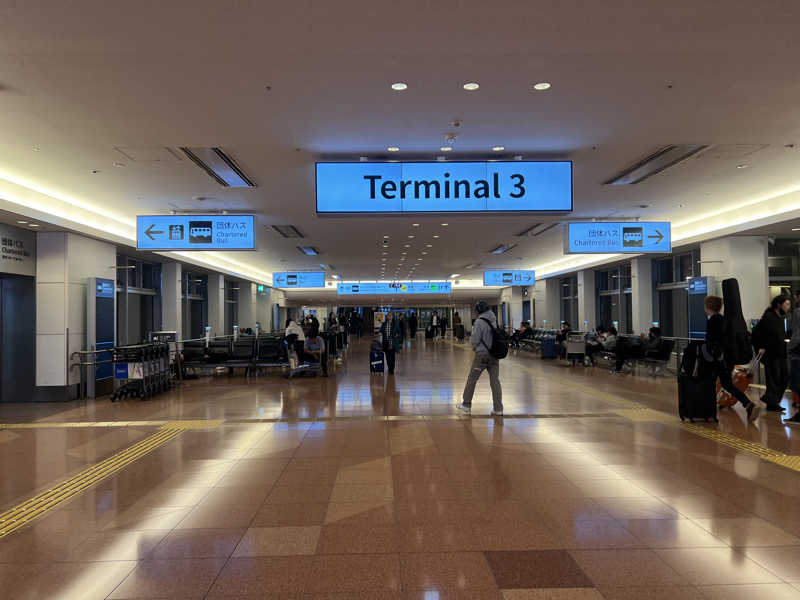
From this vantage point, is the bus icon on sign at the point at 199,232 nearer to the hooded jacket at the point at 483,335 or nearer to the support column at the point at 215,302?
the hooded jacket at the point at 483,335

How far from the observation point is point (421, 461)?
5.59m

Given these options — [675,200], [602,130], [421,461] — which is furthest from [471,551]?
[675,200]

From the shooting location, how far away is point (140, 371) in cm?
1031

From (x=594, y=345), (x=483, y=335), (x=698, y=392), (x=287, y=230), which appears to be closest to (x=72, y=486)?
(x=483, y=335)

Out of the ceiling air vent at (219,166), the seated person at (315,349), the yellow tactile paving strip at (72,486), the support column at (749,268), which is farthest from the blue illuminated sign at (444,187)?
the support column at (749,268)

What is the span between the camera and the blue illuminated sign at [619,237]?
10.7 metres

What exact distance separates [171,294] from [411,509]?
1472cm

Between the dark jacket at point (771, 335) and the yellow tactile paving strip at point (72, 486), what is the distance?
8.49 metres

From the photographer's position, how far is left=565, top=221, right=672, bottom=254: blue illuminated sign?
10.7 m

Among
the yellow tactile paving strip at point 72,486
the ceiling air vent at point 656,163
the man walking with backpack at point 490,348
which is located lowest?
the yellow tactile paving strip at point 72,486

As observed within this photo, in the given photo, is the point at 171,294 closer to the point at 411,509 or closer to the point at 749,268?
the point at 411,509

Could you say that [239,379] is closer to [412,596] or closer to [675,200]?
[675,200]

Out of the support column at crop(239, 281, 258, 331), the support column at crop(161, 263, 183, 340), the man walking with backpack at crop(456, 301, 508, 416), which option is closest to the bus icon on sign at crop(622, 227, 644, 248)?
the man walking with backpack at crop(456, 301, 508, 416)

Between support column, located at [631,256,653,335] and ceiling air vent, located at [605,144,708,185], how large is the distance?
9216mm
